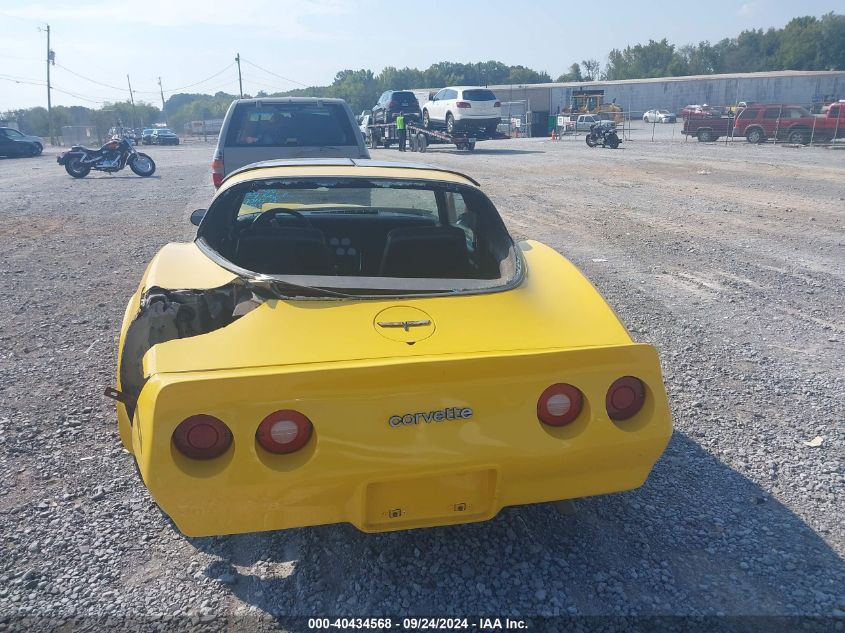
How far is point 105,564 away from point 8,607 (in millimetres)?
358

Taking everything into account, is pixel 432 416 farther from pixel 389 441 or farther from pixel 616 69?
pixel 616 69

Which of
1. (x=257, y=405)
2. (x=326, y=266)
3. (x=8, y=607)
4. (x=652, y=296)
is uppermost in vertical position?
(x=326, y=266)

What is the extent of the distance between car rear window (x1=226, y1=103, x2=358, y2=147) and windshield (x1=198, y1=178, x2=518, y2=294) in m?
5.16

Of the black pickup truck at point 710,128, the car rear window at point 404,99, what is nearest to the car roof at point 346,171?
the car rear window at point 404,99

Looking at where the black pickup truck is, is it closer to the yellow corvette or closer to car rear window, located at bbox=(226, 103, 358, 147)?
car rear window, located at bbox=(226, 103, 358, 147)

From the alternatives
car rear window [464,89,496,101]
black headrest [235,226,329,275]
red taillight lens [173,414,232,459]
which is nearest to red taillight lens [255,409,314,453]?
red taillight lens [173,414,232,459]

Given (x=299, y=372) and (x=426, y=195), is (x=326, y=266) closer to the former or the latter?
(x=299, y=372)

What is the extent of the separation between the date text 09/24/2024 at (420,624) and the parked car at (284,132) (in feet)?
22.5

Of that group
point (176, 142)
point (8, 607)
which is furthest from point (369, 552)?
point (176, 142)

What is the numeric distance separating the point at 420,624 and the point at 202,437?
1.03 meters

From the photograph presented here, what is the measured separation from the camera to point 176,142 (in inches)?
2194

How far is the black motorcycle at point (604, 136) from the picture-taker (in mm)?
29453

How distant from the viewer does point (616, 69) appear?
118m

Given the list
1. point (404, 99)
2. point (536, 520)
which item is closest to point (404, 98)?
point (404, 99)
